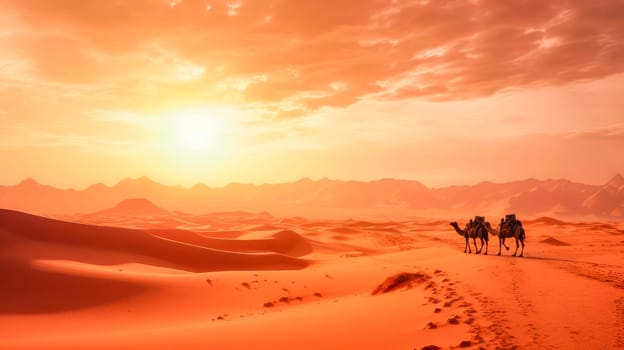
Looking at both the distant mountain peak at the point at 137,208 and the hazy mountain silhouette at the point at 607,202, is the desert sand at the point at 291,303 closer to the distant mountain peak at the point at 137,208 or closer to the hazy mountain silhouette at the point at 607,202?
the distant mountain peak at the point at 137,208

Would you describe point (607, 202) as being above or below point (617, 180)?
below

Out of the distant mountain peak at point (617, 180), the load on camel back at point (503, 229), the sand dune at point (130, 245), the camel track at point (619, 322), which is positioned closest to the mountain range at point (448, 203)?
the distant mountain peak at point (617, 180)

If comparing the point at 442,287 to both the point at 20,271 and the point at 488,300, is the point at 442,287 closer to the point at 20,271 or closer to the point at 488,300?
the point at 488,300

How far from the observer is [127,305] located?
11.6m

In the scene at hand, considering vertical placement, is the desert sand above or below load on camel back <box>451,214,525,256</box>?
below

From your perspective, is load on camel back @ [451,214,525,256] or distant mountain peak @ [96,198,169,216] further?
distant mountain peak @ [96,198,169,216]

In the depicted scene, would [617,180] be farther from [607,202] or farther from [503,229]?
[503,229]

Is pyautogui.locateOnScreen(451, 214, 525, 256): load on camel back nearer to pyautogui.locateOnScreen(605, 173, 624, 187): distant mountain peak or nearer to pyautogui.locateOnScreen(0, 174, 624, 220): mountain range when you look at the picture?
pyautogui.locateOnScreen(0, 174, 624, 220): mountain range

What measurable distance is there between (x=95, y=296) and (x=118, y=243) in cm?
961

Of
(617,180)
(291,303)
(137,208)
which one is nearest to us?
(291,303)

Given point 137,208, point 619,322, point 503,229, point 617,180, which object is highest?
point 617,180

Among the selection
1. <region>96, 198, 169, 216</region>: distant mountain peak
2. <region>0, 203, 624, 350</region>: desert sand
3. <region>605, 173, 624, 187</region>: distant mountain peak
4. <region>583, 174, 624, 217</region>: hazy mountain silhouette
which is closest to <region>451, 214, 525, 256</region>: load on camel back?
<region>0, 203, 624, 350</region>: desert sand

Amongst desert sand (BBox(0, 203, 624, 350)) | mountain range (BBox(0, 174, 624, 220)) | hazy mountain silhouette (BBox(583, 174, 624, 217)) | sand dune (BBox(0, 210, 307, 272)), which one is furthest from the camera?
mountain range (BBox(0, 174, 624, 220))

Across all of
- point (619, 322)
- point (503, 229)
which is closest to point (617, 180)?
point (503, 229)
